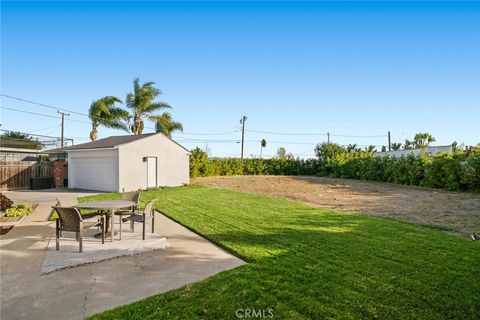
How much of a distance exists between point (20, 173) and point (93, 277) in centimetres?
1910

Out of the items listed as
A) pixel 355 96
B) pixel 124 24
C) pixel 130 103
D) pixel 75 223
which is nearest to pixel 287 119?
pixel 355 96

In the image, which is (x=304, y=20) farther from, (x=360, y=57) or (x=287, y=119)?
(x=287, y=119)

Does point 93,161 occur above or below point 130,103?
below

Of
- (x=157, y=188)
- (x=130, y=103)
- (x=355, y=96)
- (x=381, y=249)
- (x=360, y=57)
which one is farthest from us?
(x=130, y=103)

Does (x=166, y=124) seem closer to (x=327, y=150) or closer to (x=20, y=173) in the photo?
(x=20, y=173)

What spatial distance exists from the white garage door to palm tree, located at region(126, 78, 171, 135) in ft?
30.9

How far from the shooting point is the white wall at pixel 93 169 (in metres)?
17.2

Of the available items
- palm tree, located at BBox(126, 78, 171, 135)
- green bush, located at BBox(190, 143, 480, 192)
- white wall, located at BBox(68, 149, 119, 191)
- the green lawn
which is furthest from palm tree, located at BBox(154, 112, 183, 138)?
the green lawn

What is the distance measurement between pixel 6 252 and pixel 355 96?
22257mm

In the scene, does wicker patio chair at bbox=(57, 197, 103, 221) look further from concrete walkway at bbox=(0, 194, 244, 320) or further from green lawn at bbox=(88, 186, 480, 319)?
green lawn at bbox=(88, 186, 480, 319)

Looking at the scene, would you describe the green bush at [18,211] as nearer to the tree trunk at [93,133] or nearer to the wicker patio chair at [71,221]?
the wicker patio chair at [71,221]

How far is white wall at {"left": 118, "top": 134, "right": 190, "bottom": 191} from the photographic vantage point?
675 inches

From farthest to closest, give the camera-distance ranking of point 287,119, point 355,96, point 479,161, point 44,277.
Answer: point 287,119 → point 355,96 → point 479,161 → point 44,277

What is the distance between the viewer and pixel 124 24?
12148mm
